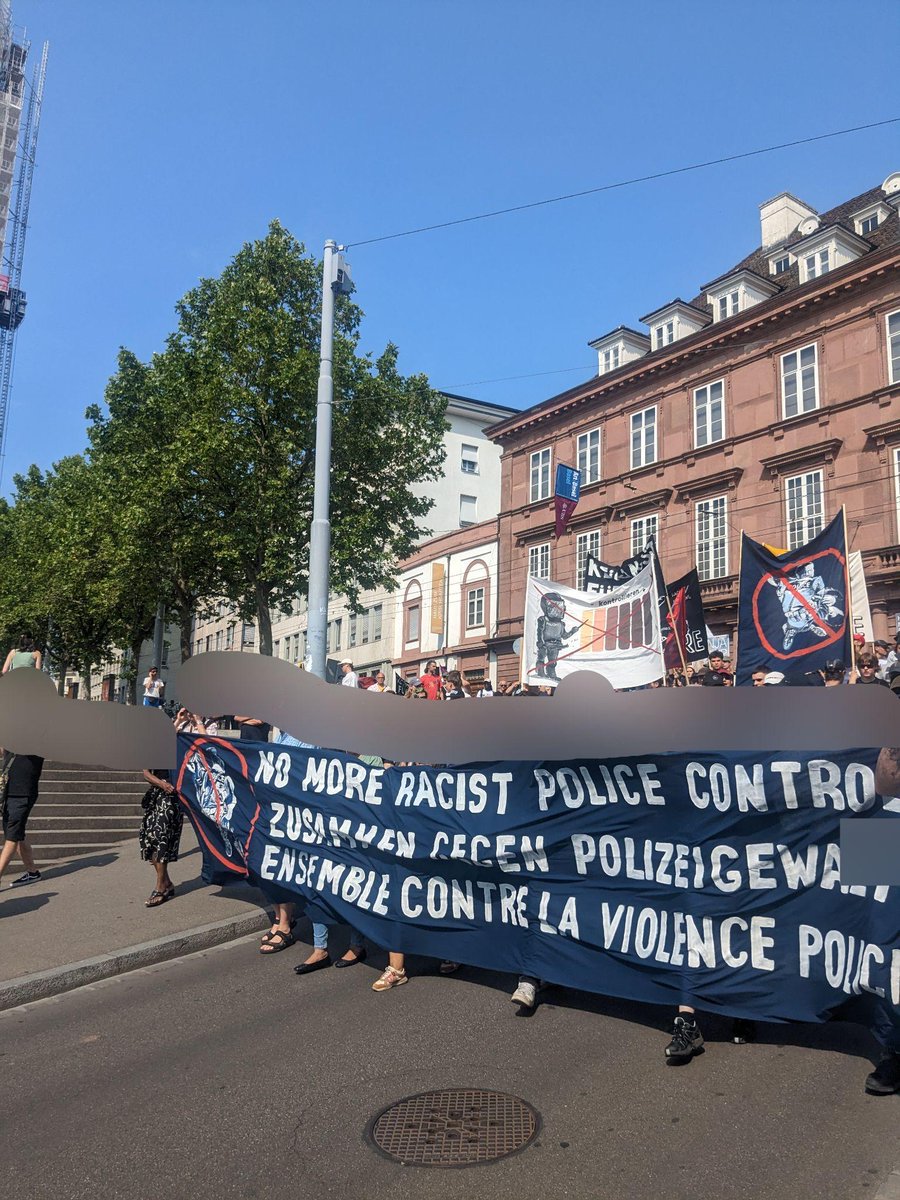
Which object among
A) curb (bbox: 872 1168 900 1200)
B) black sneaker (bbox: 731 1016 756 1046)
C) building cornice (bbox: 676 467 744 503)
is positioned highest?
building cornice (bbox: 676 467 744 503)

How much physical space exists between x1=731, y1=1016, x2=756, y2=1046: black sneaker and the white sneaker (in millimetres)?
1123

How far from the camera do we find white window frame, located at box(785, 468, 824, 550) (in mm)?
26969

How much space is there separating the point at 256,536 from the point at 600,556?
14.9m

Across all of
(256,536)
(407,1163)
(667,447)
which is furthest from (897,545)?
(407,1163)

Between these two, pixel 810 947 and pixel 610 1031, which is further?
pixel 610 1031

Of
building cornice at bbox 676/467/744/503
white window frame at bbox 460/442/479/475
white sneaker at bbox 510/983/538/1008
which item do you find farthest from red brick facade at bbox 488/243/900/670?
white sneaker at bbox 510/983/538/1008

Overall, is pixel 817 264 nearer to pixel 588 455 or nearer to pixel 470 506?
pixel 588 455

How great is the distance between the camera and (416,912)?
234 inches

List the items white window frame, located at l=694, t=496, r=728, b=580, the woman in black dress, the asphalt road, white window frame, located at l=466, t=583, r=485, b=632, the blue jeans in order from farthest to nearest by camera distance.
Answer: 1. white window frame, located at l=466, t=583, r=485, b=632
2. white window frame, located at l=694, t=496, r=728, b=580
3. the woman in black dress
4. the blue jeans
5. the asphalt road

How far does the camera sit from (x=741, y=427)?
98.0ft

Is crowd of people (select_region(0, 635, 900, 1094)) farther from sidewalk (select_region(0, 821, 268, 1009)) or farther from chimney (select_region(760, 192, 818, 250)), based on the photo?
chimney (select_region(760, 192, 818, 250))

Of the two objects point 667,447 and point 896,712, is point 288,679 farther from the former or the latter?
point 667,447

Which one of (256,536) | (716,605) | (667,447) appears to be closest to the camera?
(256,536)

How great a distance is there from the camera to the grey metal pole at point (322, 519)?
433 inches
